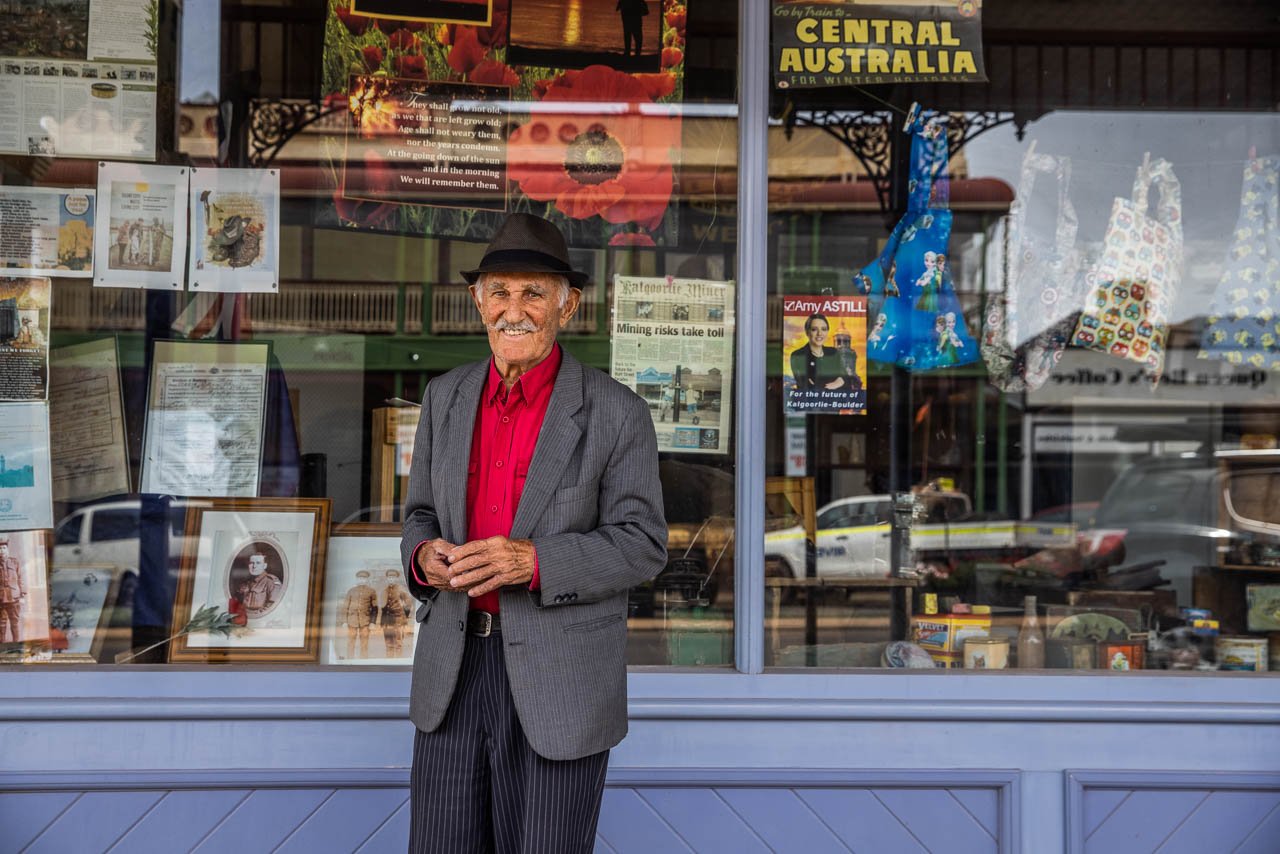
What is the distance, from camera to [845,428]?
3799 millimetres

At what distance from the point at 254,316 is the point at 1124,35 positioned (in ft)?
11.1

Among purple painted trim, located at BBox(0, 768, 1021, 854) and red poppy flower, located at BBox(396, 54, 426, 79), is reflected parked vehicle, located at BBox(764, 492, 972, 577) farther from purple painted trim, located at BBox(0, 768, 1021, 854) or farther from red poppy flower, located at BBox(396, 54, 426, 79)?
red poppy flower, located at BBox(396, 54, 426, 79)

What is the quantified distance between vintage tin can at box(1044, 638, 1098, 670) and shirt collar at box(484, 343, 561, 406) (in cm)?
183

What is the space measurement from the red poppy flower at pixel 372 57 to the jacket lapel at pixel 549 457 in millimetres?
1829

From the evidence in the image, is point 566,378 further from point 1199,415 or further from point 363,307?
point 1199,415

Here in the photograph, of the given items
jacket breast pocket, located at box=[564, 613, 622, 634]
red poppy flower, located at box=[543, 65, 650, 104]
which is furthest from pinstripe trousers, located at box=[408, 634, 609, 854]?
red poppy flower, located at box=[543, 65, 650, 104]

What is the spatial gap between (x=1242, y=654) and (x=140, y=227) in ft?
11.8

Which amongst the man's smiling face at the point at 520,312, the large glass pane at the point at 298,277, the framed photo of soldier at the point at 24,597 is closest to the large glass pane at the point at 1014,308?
the large glass pane at the point at 298,277

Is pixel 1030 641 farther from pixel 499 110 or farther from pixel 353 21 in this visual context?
pixel 353 21

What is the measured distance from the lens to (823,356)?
3.43 m

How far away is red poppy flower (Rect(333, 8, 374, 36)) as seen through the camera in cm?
350

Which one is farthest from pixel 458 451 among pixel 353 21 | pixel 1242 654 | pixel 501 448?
pixel 1242 654

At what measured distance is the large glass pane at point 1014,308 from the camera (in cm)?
344

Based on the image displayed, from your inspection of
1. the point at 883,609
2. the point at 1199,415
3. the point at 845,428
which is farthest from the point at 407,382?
the point at 1199,415
